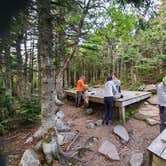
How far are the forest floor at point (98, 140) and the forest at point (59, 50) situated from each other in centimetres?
14

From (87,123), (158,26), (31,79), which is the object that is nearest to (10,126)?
(87,123)

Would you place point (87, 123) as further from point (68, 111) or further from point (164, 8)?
point (164, 8)

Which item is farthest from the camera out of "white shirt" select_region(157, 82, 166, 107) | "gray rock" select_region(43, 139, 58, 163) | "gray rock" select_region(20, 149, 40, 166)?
"white shirt" select_region(157, 82, 166, 107)

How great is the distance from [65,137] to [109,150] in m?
1.27

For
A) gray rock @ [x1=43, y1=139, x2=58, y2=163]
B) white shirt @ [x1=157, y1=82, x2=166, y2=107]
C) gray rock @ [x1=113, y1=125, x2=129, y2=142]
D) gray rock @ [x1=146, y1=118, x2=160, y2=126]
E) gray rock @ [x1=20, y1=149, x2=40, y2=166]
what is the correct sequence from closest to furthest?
gray rock @ [x1=20, y1=149, x2=40, y2=166], gray rock @ [x1=43, y1=139, x2=58, y2=163], white shirt @ [x1=157, y1=82, x2=166, y2=107], gray rock @ [x1=113, y1=125, x2=129, y2=142], gray rock @ [x1=146, y1=118, x2=160, y2=126]

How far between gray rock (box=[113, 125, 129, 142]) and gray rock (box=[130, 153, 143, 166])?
0.74m

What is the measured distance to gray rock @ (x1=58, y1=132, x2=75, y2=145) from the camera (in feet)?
17.9

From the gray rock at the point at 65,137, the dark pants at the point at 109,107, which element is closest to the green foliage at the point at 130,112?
the dark pants at the point at 109,107

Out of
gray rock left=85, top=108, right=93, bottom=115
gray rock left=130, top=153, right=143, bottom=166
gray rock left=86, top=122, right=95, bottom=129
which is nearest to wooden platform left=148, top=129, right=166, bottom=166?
gray rock left=130, top=153, right=143, bottom=166

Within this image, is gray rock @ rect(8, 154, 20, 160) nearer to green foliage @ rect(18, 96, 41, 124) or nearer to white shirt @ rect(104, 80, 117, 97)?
green foliage @ rect(18, 96, 41, 124)

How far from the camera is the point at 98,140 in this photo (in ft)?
19.0

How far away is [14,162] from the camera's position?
4.46 metres

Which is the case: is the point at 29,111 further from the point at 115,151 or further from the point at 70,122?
the point at 115,151

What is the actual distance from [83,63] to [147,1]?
1226cm
